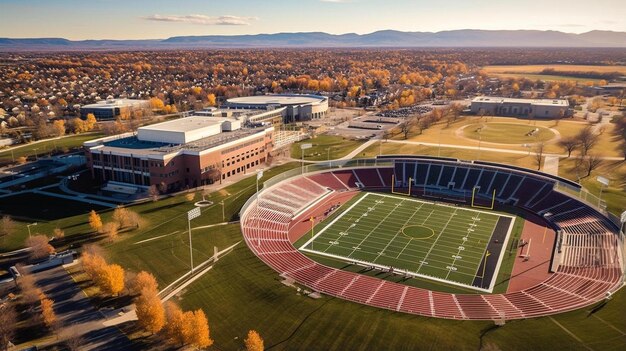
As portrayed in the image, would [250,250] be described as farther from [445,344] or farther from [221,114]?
[221,114]

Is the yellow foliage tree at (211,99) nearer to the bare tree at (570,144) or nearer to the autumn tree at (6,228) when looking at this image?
the autumn tree at (6,228)

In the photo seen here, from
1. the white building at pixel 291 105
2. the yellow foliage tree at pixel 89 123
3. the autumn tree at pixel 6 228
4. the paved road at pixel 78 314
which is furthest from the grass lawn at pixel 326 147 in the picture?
the yellow foliage tree at pixel 89 123

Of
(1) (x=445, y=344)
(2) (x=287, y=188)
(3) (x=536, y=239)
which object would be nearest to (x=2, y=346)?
(1) (x=445, y=344)

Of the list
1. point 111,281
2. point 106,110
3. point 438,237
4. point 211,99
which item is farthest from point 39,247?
point 211,99

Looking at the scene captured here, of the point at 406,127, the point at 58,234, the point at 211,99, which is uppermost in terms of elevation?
the point at 211,99

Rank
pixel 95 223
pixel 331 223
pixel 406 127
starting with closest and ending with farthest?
1. pixel 95 223
2. pixel 331 223
3. pixel 406 127

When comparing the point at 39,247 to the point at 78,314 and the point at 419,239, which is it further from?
the point at 419,239
